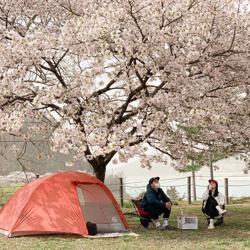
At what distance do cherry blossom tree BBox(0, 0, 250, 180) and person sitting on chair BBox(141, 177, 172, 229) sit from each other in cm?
102

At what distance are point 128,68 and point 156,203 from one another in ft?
11.9

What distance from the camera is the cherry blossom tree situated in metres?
11.8

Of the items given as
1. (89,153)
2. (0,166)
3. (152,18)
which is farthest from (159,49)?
(0,166)

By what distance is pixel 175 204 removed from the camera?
24250mm

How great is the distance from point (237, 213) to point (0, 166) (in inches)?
2150

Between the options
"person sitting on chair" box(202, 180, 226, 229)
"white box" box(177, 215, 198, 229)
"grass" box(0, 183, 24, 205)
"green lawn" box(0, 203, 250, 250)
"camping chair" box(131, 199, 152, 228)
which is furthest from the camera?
"grass" box(0, 183, 24, 205)

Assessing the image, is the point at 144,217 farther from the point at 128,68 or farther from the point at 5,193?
the point at 5,193

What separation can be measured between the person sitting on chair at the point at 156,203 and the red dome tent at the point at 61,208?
0.88 metres

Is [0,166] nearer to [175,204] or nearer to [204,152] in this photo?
[175,204]

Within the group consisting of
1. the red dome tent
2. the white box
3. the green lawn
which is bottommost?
the green lawn

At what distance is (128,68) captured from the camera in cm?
1229

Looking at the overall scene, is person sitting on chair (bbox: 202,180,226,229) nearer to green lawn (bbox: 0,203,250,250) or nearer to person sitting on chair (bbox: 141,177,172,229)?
green lawn (bbox: 0,203,250,250)

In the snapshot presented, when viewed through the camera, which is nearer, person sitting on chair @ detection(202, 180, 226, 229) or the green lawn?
the green lawn

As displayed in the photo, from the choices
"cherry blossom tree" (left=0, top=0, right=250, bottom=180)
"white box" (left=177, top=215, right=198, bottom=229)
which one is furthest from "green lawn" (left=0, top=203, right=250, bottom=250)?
"cherry blossom tree" (left=0, top=0, right=250, bottom=180)
